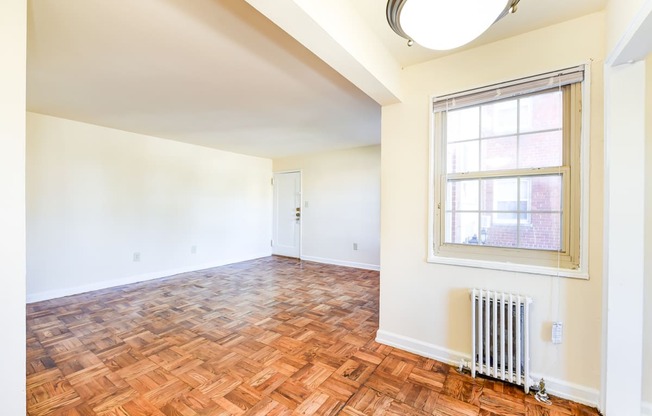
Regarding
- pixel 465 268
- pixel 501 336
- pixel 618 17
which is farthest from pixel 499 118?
pixel 501 336

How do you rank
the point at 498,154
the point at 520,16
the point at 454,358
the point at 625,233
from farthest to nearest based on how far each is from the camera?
the point at 454,358, the point at 498,154, the point at 520,16, the point at 625,233

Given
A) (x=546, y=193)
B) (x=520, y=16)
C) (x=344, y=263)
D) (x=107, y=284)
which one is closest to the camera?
(x=520, y=16)

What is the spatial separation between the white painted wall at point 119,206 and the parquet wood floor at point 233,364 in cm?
56

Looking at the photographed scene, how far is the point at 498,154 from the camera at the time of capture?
1.89 m

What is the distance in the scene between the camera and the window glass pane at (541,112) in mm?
1724

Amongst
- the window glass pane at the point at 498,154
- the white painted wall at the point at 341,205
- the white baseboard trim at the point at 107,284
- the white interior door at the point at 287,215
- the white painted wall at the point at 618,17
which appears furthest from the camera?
the white interior door at the point at 287,215

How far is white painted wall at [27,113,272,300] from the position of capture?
330 cm

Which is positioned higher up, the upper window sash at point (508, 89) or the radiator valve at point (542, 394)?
the upper window sash at point (508, 89)

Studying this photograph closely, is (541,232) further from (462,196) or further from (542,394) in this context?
(542,394)

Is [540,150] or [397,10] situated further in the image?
[540,150]

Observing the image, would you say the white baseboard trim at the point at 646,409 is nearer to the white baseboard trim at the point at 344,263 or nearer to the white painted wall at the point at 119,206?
the white baseboard trim at the point at 344,263

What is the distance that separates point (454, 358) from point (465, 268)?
65cm
